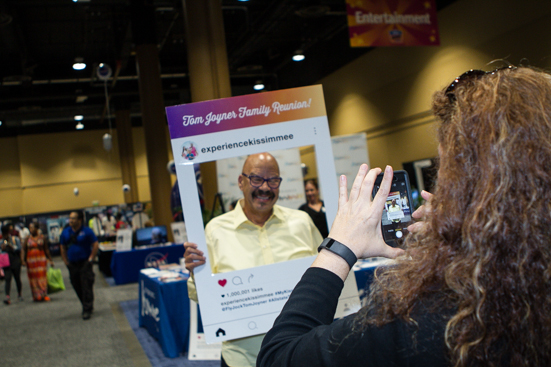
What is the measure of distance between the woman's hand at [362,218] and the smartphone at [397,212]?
0.30 ft

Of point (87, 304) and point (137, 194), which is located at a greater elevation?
point (137, 194)

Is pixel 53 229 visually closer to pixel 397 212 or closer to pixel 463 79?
pixel 397 212

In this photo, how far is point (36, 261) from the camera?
8.56 meters

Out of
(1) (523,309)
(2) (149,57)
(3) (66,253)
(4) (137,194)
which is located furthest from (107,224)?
(1) (523,309)

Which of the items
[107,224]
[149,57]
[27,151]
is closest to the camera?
[149,57]

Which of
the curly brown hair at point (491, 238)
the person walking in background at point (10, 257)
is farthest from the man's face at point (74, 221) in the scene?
the curly brown hair at point (491, 238)

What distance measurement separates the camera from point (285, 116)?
1.68m

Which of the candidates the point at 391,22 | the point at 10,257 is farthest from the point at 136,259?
the point at 391,22

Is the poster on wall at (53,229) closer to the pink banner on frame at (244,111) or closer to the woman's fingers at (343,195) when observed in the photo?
the pink banner on frame at (244,111)

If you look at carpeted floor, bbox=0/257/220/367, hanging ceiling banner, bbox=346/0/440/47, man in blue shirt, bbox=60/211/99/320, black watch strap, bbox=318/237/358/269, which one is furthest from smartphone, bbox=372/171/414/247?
man in blue shirt, bbox=60/211/99/320

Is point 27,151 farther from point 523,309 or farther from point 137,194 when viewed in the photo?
point 523,309

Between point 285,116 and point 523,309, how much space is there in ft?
3.92

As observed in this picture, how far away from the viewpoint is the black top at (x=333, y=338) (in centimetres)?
62

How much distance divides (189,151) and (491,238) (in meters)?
1.19
